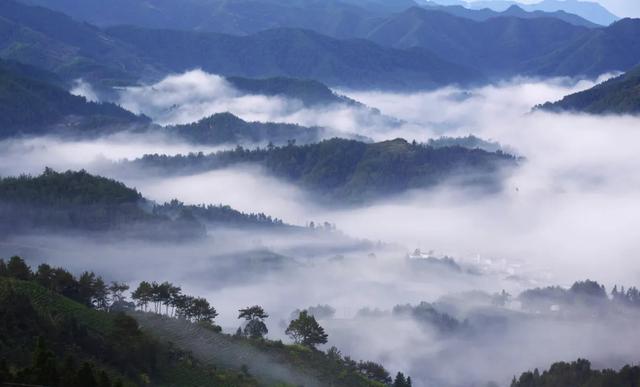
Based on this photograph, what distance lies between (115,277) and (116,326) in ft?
342

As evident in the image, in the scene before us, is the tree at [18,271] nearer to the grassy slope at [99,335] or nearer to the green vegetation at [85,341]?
the green vegetation at [85,341]

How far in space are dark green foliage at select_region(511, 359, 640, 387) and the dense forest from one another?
29678mm

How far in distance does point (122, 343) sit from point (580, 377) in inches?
2921

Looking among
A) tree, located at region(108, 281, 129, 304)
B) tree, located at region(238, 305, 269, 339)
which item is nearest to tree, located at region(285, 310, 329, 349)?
tree, located at region(238, 305, 269, 339)

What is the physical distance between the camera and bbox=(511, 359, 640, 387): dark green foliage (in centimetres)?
12512

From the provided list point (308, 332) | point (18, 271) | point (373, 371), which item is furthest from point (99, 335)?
point (373, 371)

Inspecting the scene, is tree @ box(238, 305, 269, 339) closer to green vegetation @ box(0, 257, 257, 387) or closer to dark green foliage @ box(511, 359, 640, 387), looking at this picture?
green vegetation @ box(0, 257, 257, 387)

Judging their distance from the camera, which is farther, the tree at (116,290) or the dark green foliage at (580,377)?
the dark green foliage at (580,377)

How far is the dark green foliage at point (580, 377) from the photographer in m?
125

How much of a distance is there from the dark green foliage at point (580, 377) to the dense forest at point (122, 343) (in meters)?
29.7

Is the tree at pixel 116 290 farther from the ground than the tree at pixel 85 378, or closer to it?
farther from the ground

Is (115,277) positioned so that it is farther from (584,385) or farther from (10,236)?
(584,385)

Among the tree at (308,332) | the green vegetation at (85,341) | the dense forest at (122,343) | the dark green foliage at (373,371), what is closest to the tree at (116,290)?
the dense forest at (122,343)

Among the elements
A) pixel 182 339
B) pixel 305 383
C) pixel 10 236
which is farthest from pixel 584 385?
pixel 10 236
